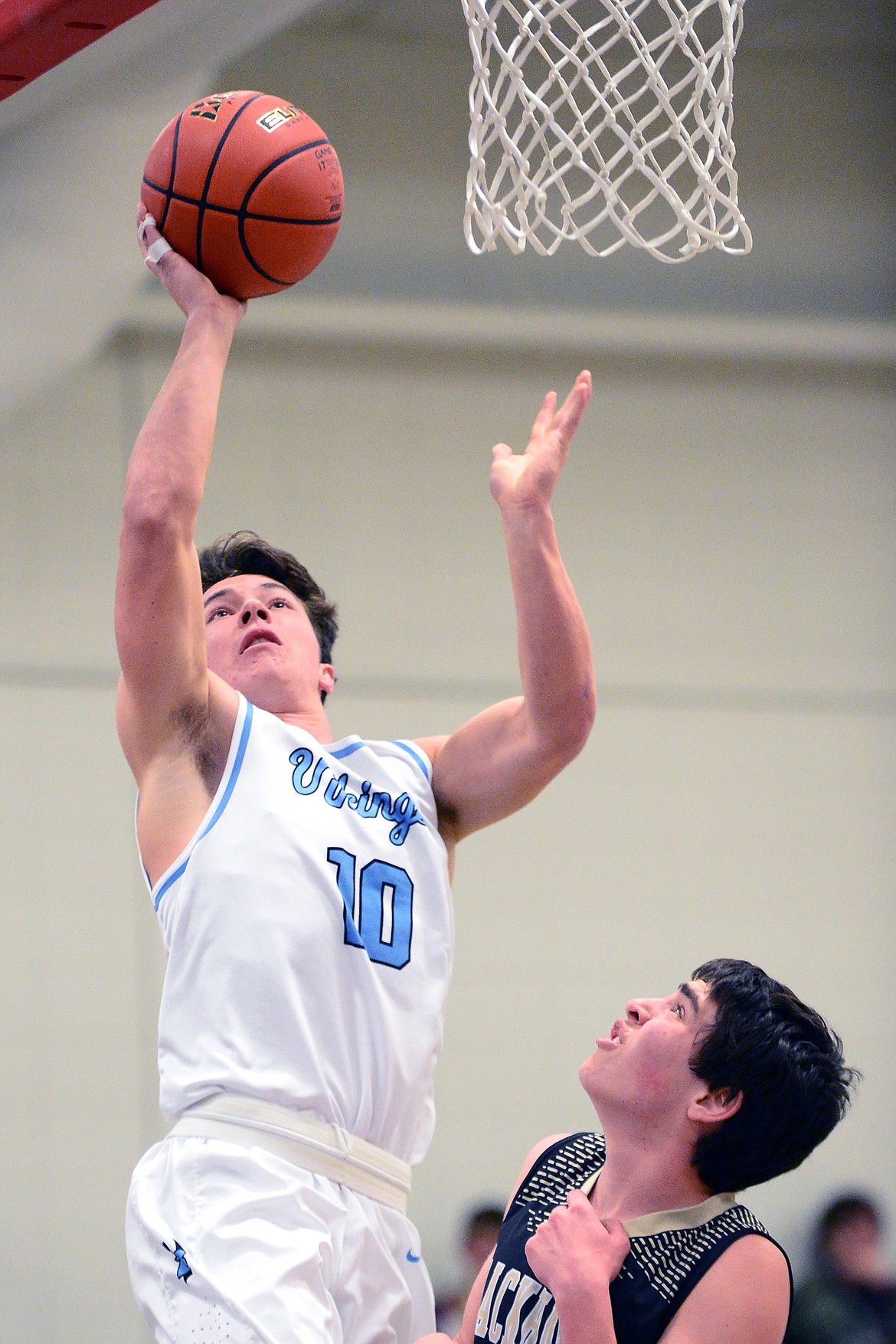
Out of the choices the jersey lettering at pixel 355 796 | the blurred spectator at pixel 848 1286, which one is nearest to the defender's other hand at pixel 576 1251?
the jersey lettering at pixel 355 796

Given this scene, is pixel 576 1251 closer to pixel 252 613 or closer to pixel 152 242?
pixel 252 613

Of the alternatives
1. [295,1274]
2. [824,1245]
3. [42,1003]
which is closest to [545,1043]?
[824,1245]

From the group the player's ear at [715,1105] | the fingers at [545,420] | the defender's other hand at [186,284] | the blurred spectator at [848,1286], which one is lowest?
the blurred spectator at [848,1286]

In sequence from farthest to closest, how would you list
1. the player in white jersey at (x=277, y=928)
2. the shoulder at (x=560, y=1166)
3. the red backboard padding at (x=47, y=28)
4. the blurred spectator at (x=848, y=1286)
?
the blurred spectator at (x=848, y=1286) → the red backboard padding at (x=47, y=28) → the shoulder at (x=560, y=1166) → the player in white jersey at (x=277, y=928)

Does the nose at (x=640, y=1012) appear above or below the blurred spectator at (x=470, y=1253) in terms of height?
above

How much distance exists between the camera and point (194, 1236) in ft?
6.82

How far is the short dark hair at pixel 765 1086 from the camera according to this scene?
219cm

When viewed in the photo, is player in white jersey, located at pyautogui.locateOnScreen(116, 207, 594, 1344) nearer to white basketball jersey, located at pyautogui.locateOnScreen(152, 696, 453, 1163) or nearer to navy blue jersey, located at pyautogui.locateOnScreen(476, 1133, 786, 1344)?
white basketball jersey, located at pyautogui.locateOnScreen(152, 696, 453, 1163)

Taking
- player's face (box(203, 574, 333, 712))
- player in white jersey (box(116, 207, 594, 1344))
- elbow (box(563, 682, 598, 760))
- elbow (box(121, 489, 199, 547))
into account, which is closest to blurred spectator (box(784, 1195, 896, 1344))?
player in white jersey (box(116, 207, 594, 1344))

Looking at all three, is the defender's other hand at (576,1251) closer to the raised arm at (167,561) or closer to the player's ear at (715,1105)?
the player's ear at (715,1105)

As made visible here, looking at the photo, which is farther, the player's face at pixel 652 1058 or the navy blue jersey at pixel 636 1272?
the player's face at pixel 652 1058

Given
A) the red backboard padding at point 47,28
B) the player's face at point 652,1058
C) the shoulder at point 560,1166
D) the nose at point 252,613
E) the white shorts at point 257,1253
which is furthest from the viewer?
the red backboard padding at point 47,28

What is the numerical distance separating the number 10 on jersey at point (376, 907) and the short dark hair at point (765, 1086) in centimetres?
49

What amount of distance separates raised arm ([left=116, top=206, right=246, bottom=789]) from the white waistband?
0.54 m
